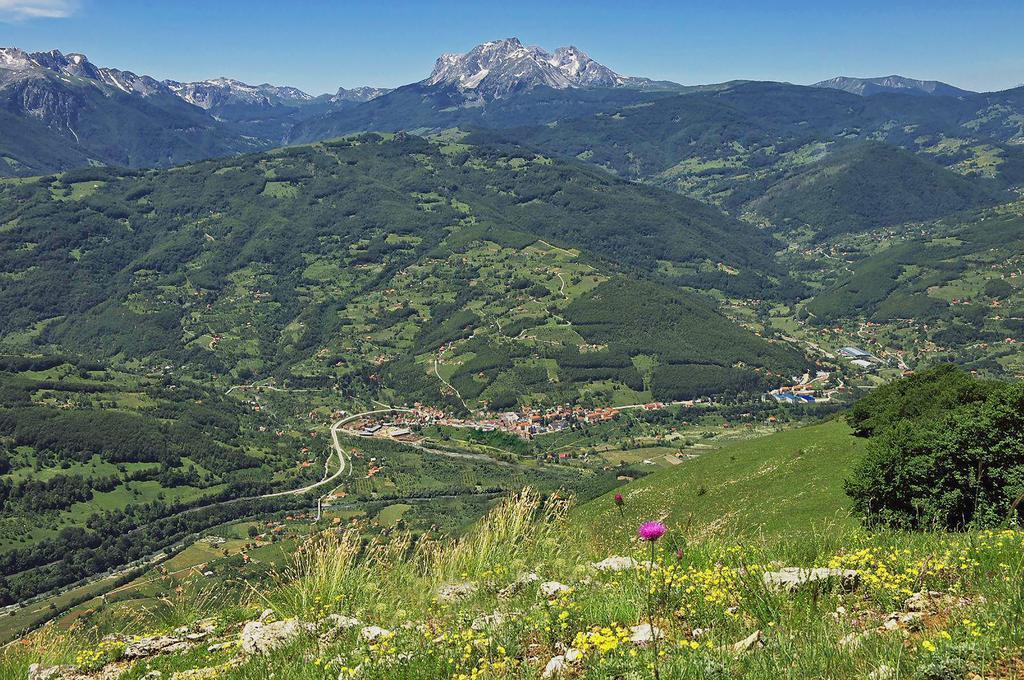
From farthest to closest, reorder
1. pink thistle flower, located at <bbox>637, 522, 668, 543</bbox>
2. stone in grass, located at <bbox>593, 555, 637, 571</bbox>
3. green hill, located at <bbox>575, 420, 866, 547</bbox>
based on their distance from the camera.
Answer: green hill, located at <bbox>575, 420, 866, 547</bbox>, stone in grass, located at <bbox>593, 555, 637, 571</bbox>, pink thistle flower, located at <bbox>637, 522, 668, 543</bbox>

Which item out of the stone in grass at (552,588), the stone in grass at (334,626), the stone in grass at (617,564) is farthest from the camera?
the stone in grass at (617,564)

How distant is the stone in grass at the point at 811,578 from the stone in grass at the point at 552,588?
266 centimetres

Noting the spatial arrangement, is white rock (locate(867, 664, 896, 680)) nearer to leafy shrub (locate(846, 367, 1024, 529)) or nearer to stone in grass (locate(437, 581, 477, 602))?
stone in grass (locate(437, 581, 477, 602))

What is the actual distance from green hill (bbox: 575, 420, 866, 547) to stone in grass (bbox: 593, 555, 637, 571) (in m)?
16.9

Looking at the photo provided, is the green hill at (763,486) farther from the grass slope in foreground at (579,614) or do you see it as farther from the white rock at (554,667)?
the white rock at (554,667)

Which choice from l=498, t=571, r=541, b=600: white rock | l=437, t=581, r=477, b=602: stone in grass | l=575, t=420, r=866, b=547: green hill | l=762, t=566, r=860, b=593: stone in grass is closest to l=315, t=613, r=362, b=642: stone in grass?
l=437, t=581, r=477, b=602: stone in grass

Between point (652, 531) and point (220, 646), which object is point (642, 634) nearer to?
point (652, 531)

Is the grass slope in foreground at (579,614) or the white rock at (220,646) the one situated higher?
the grass slope in foreground at (579,614)

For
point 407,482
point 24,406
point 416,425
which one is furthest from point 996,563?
point 24,406

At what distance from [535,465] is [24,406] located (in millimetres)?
119968

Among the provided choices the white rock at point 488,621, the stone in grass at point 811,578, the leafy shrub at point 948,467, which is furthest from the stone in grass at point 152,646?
the leafy shrub at point 948,467

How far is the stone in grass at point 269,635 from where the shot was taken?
843 centimetres

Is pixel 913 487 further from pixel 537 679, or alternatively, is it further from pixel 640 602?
pixel 537 679

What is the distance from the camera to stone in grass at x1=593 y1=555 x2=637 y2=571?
1012 centimetres
